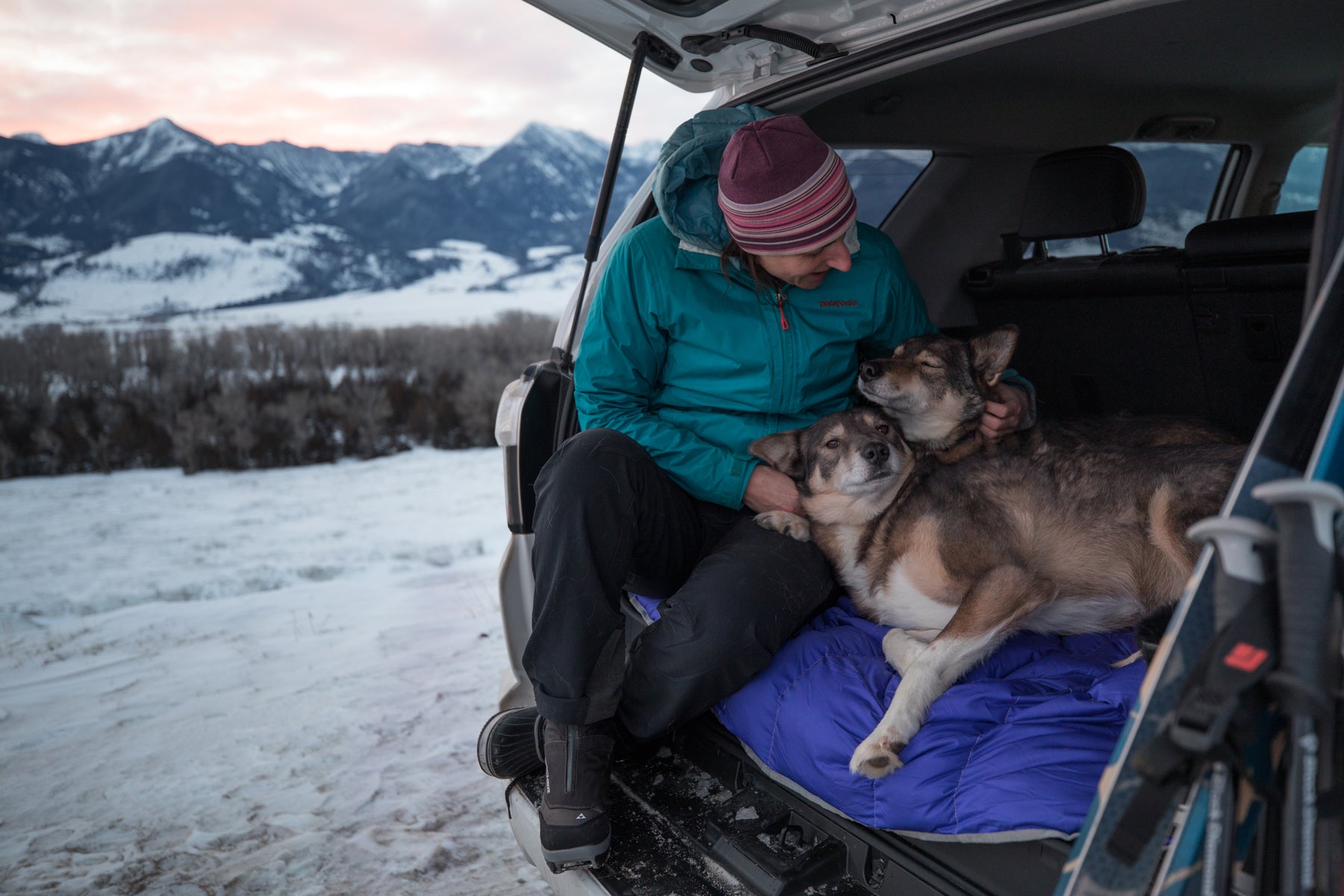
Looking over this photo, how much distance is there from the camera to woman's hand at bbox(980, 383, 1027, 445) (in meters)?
2.78

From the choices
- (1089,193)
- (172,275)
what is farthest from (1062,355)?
(172,275)

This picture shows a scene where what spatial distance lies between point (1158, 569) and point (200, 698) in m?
4.25

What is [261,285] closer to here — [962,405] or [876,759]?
[962,405]

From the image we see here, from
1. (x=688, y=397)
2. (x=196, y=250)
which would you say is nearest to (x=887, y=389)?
(x=688, y=397)

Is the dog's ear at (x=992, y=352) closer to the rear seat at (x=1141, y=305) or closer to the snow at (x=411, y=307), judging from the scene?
the rear seat at (x=1141, y=305)

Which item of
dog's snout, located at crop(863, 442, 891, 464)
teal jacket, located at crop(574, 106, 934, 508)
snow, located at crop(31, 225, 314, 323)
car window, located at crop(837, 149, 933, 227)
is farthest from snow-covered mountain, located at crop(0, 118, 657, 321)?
dog's snout, located at crop(863, 442, 891, 464)

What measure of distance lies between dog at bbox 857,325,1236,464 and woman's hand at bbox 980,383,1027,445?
0.06ft

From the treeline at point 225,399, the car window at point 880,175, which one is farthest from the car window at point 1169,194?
the treeline at point 225,399

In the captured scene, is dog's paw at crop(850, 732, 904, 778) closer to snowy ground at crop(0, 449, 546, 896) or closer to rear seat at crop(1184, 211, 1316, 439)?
snowy ground at crop(0, 449, 546, 896)

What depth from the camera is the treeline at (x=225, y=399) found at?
954cm

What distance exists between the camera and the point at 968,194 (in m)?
4.12

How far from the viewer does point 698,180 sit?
269 cm

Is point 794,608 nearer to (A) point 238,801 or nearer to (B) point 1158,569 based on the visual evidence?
(B) point 1158,569

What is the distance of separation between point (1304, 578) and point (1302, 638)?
73 mm
